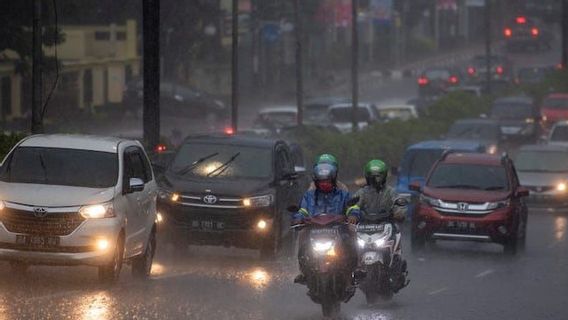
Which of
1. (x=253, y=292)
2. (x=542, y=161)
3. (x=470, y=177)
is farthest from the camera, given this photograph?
(x=542, y=161)

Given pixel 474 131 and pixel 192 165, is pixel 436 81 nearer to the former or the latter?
pixel 474 131

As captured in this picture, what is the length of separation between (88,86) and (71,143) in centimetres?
4732

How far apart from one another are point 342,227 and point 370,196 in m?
Answer: 1.53

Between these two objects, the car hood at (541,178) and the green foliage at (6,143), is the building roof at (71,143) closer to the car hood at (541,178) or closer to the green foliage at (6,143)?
the green foliage at (6,143)

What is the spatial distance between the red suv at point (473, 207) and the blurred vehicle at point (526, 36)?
73369mm

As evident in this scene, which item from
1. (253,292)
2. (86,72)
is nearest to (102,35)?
(86,72)

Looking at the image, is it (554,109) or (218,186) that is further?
(554,109)

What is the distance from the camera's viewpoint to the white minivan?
53.1ft

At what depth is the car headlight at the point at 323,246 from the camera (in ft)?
47.1

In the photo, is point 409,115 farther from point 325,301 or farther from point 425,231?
point 325,301

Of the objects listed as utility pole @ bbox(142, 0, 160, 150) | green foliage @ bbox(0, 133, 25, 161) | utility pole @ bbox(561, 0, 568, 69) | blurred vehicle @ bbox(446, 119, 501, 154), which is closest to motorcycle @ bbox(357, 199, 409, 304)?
green foliage @ bbox(0, 133, 25, 161)

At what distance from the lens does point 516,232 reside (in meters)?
24.5

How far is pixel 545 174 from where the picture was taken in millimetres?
34562

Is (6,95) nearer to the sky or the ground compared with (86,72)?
nearer to the ground
